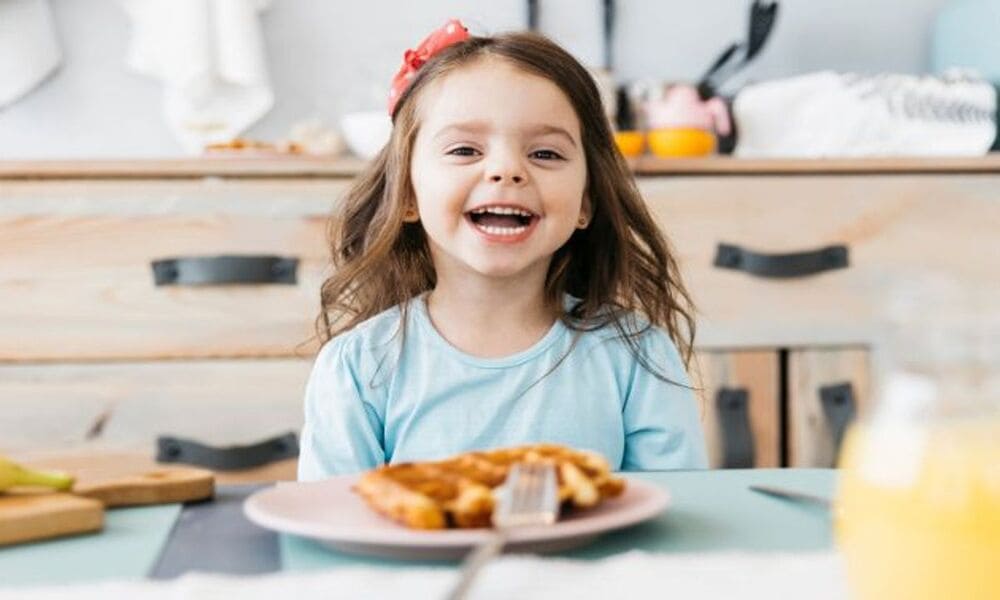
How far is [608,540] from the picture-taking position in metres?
0.64

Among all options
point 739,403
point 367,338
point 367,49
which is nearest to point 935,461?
point 367,338

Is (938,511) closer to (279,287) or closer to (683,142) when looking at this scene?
(279,287)

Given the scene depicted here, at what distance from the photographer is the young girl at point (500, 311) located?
4.04 ft

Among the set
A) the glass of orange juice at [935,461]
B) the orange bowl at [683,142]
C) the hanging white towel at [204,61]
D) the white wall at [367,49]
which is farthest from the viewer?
the white wall at [367,49]

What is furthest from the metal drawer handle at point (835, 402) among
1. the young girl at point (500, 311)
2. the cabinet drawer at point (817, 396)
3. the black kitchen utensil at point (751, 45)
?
the young girl at point (500, 311)

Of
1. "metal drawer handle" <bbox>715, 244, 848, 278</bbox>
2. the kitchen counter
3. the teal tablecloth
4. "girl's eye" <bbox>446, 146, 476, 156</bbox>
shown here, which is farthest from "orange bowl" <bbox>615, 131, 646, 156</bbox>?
the teal tablecloth

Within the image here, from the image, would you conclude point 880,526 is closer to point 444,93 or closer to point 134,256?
point 444,93

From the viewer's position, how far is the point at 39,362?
6.59 ft

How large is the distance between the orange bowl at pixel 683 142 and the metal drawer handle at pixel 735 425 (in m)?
0.42

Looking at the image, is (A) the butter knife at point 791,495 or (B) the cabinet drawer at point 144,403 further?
(B) the cabinet drawer at point 144,403

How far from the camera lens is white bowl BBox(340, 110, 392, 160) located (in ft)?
7.04

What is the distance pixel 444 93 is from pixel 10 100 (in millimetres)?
1409

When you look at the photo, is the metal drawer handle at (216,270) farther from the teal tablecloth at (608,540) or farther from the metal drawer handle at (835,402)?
the teal tablecloth at (608,540)

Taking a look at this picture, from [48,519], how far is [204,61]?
5.85 feet
